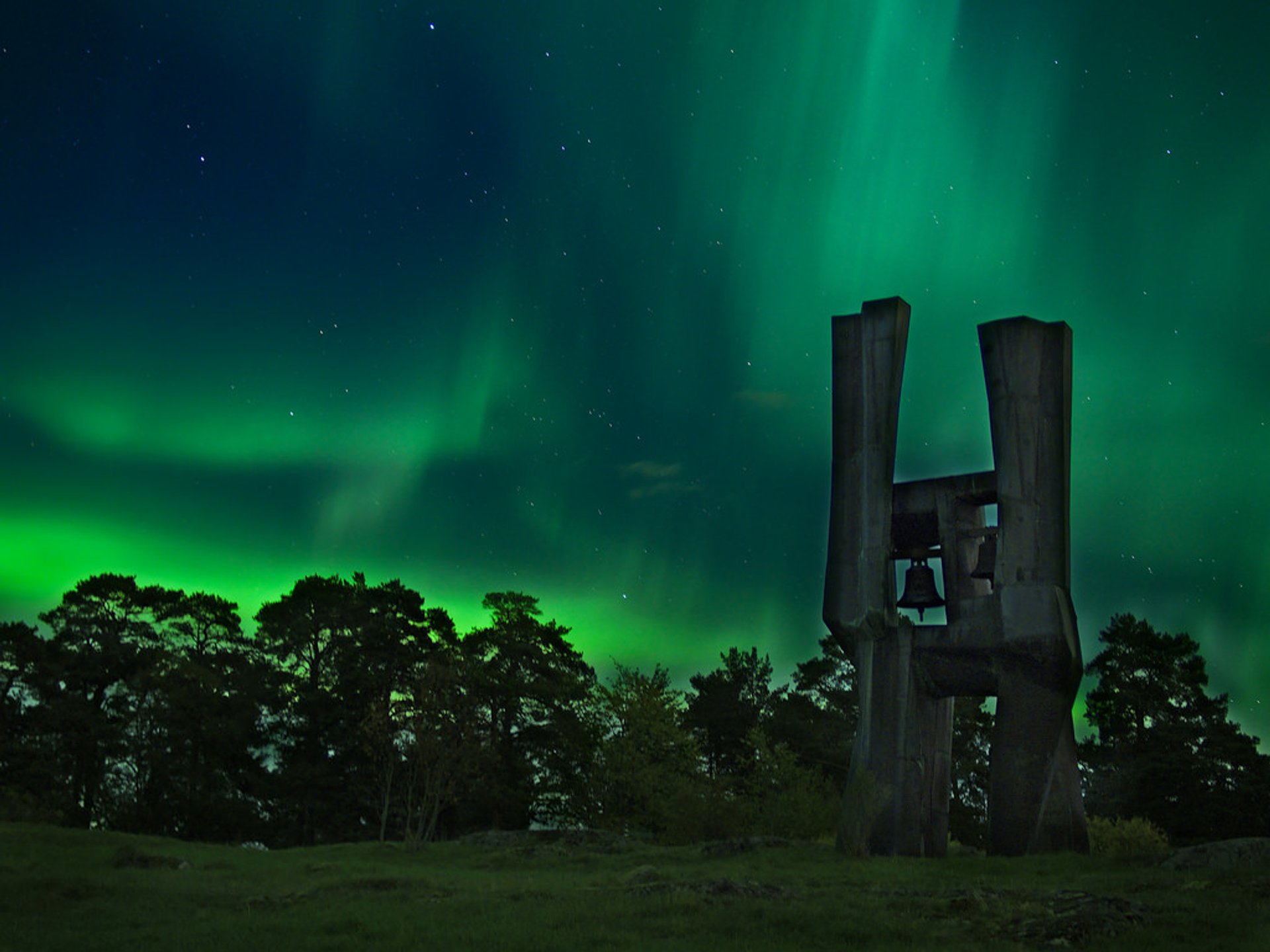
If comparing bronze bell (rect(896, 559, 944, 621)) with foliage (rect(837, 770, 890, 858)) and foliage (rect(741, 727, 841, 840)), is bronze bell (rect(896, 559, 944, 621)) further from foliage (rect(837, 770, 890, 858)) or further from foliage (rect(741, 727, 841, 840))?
foliage (rect(741, 727, 841, 840))

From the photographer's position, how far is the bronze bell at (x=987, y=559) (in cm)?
2573

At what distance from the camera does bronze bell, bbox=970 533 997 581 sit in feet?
84.4

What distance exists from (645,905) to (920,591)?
11962mm

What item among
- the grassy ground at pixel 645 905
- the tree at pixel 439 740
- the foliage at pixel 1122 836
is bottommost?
the grassy ground at pixel 645 905

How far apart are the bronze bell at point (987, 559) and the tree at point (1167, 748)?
2670 centimetres

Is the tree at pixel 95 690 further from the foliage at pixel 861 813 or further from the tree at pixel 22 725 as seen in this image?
the foliage at pixel 861 813

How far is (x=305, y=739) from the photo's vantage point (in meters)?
50.7

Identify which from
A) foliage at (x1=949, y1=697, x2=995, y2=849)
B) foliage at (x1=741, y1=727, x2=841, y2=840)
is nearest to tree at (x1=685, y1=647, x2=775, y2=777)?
foliage at (x1=949, y1=697, x2=995, y2=849)

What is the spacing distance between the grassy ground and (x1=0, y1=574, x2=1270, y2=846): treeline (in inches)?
664

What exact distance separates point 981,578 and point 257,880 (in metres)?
17.2

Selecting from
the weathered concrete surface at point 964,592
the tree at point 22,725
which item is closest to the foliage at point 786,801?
the weathered concrete surface at point 964,592

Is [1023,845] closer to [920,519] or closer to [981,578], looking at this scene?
[981,578]

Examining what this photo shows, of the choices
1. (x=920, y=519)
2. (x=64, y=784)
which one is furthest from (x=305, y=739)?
(x=920, y=519)

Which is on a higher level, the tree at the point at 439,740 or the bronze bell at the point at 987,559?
the bronze bell at the point at 987,559
